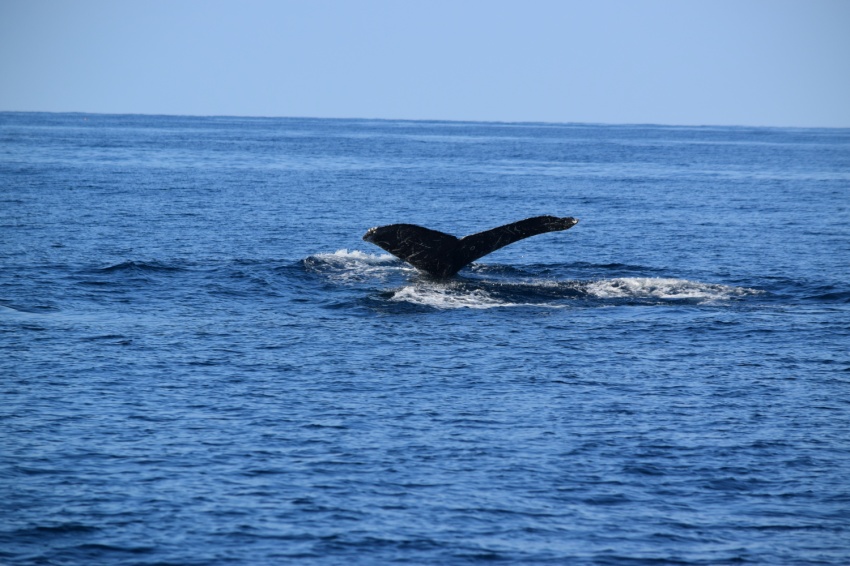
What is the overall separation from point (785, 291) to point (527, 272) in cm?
584

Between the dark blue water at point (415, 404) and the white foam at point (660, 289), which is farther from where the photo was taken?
the white foam at point (660, 289)

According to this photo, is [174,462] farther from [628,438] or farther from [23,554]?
[628,438]

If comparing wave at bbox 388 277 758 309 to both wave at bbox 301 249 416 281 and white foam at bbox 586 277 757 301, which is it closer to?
white foam at bbox 586 277 757 301

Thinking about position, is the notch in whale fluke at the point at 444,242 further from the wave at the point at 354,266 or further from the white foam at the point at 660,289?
the white foam at the point at 660,289

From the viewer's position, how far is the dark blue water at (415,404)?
402 inches

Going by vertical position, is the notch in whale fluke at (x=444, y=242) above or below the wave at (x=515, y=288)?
above

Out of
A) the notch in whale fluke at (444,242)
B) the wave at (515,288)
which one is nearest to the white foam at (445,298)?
the wave at (515,288)

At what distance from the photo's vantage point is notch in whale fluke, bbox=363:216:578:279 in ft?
66.8

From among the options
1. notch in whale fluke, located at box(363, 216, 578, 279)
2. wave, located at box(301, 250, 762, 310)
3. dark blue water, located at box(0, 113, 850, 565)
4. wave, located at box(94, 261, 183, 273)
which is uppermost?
notch in whale fluke, located at box(363, 216, 578, 279)

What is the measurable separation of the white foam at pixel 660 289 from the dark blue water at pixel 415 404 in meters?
0.10

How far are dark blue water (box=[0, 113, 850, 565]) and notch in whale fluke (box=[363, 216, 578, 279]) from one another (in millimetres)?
574

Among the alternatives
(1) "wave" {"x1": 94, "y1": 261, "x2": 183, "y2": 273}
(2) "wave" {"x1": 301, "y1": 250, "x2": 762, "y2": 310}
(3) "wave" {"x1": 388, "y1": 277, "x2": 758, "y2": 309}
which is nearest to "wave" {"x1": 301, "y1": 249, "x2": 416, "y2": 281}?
(2) "wave" {"x1": 301, "y1": 250, "x2": 762, "y2": 310}

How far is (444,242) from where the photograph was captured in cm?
2189

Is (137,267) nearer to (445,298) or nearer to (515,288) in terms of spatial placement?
(445,298)
